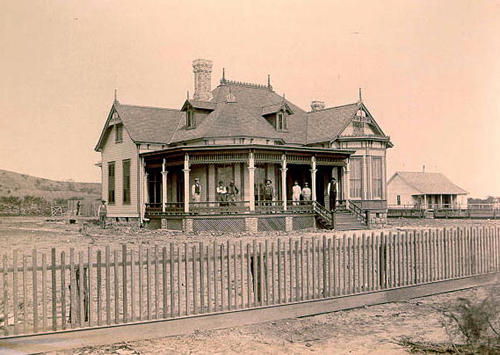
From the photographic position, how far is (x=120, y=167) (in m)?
32.1

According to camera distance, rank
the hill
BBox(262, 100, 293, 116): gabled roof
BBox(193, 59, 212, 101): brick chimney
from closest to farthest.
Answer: BBox(262, 100, 293, 116): gabled roof
BBox(193, 59, 212, 101): brick chimney
the hill

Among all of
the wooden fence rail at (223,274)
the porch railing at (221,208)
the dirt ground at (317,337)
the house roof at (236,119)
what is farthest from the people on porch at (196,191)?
the dirt ground at (317,337)

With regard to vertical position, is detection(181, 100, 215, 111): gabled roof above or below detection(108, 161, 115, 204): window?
above

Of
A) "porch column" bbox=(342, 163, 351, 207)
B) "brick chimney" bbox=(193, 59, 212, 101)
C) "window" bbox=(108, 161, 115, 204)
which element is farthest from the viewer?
"brick chimney" bbox=(193, 59, 212, 101)

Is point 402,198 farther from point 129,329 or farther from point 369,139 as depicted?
point 129,329

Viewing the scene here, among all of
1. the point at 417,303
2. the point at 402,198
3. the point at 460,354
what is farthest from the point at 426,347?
the point at 402,198

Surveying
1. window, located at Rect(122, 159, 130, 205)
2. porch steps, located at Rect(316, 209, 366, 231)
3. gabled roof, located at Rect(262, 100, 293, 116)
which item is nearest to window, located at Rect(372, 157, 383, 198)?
porch steps, located at Rect(316, 209, 366, 231)

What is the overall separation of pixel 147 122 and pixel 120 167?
3.17 meters

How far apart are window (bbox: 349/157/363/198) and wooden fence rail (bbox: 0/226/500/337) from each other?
2021 centimetres

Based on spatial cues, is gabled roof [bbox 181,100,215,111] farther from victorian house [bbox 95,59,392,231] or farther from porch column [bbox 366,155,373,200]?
porch column [bbox 366,155,373,200]

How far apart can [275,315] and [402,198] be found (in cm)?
5941

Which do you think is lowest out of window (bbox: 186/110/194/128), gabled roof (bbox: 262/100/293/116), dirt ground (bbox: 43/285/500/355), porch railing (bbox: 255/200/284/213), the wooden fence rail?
dirt ground (bbox: 43/285/500/355)

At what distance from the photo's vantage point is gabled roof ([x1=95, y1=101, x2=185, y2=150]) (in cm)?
3067

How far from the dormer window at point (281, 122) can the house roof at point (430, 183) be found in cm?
3517
